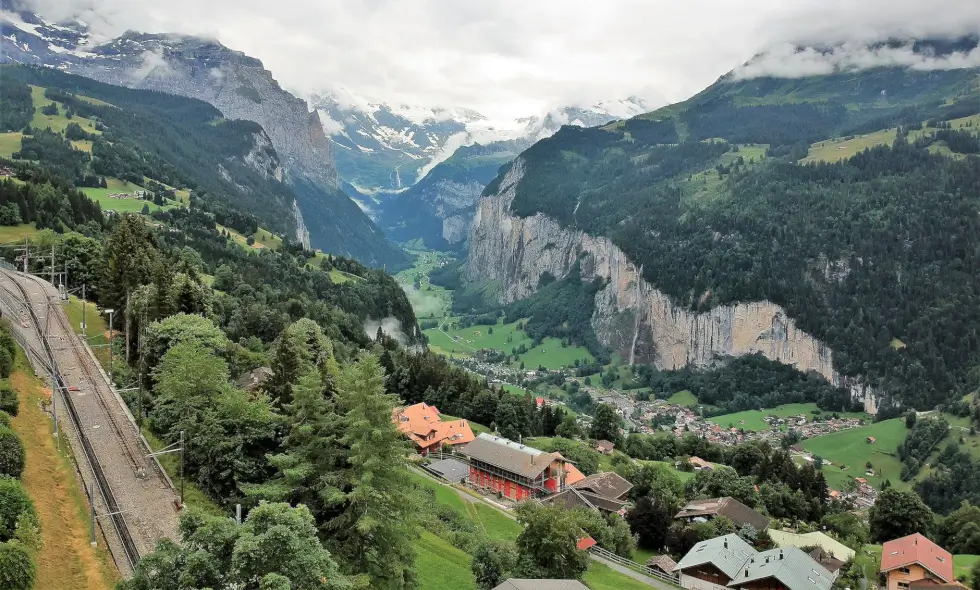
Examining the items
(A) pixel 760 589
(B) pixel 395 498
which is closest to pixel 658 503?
(A) pixel 760 589

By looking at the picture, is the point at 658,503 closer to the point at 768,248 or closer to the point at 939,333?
the point at 939,333

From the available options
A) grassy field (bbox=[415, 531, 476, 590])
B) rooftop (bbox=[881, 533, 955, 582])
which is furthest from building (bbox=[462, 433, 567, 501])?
rooftop (bbox=[881, 533, 955, 582])

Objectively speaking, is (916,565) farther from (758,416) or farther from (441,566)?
(758,416)

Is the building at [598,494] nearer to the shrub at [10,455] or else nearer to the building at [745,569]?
the building at [745,569]

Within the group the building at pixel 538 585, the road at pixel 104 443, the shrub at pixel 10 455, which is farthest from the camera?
the building at pixel 538 585

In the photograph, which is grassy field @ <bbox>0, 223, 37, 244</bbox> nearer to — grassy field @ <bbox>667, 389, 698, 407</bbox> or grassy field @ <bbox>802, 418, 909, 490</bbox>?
grassy field @ <bbox>802, 418, 909, 490</bbox>

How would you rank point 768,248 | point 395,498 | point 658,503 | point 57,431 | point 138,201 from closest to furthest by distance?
point 395,498 → point 57,431 → point 658,503 → point 138,201 → point 768,248

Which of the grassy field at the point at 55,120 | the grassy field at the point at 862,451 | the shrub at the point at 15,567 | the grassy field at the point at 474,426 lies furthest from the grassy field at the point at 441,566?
the grassy field at the point at 55,120
